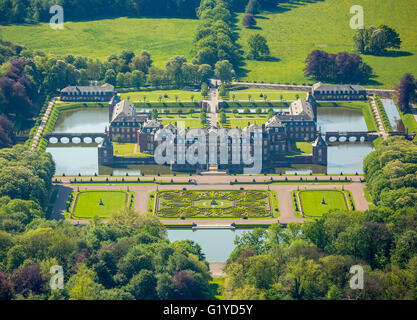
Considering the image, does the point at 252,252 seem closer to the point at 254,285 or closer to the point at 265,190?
the point at 254,285

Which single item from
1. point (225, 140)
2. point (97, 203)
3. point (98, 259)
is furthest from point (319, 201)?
point (98, 259)

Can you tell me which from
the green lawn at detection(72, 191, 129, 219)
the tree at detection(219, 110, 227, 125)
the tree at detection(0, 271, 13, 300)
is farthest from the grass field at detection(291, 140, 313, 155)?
the tree at detection(0, 271, 13, 300)

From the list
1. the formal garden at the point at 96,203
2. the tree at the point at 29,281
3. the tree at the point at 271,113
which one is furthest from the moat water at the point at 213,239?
the tree at the point at 271,113

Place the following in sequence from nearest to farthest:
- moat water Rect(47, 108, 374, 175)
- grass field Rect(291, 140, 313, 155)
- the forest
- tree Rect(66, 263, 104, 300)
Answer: tree Rect(66, 263, 104, 300)
the forest
moat water Rect(47, 108, 374, 175)
grass field Rect(291, 140, 313, 155)

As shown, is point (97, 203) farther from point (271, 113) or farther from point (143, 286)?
point (271, 113)

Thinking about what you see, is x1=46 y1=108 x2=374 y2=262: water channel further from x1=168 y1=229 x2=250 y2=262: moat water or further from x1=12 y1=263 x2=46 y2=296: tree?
x1=12 y1=263 x2=46 y2=296: tree

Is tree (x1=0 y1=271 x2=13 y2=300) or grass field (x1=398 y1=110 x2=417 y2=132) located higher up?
grass field (x1=398 y1=110 x2=417 y2=132)

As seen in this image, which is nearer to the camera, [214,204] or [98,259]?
[98,259]
